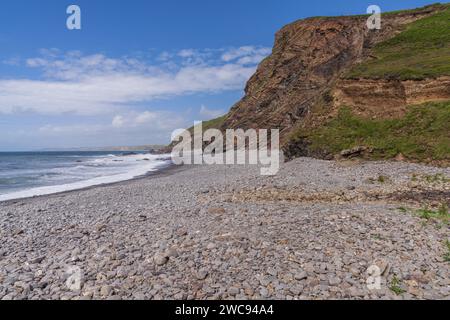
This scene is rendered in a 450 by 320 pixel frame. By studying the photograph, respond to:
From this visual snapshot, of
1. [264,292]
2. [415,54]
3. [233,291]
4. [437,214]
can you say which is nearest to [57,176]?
[233,291]

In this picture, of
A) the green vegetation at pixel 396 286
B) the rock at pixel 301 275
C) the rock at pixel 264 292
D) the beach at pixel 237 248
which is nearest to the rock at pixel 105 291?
the beach at pixel 237 248

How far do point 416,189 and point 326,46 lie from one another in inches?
1809

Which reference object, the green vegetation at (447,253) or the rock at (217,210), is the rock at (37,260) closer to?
the rock at (217,210)

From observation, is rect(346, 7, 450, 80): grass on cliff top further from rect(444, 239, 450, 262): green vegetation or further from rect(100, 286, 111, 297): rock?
rect(100, 286, 111, 297): rock

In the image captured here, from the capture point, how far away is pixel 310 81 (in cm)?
5653

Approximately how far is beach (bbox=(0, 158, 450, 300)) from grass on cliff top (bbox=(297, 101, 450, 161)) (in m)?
8.74

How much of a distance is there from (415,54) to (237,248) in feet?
121

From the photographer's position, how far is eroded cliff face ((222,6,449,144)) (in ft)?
113

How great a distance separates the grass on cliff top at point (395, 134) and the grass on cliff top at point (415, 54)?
3953 mm

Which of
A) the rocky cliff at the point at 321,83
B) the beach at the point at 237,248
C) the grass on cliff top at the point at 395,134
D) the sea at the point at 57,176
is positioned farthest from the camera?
the rocky cliff at the point at 321,83

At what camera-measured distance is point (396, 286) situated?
7.52 m

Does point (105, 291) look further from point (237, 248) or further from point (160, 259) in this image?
point (237, 248)

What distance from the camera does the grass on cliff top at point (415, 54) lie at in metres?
30.9

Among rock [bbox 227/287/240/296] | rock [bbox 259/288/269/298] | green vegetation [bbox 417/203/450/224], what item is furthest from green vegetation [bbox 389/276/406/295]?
green vegetation [bbox 417/203/450/224]
